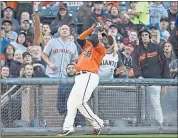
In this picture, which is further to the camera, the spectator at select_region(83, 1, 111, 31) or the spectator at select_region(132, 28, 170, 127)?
the spectator at select_region(83, 1, 111, 31)

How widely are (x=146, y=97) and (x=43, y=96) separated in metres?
1.80

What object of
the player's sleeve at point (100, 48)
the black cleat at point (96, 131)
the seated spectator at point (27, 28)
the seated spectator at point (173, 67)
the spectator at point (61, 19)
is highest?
the spectator at point (61, 19)

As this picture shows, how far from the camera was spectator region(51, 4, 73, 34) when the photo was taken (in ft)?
42.9

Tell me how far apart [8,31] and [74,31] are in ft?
4.83

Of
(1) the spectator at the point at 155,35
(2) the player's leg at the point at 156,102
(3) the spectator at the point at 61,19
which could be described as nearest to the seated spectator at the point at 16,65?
(3) the spectator at the point at 61,19

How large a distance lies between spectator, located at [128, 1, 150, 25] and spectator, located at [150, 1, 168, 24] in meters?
0.18

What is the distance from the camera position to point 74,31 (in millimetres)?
13086

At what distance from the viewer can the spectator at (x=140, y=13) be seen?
45.4 feet

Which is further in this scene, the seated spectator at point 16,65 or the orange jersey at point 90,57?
the seated spectator at point 16,65

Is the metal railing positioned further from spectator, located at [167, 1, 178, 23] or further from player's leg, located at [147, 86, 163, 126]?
spectator, located at [167, 1, 178, 23]

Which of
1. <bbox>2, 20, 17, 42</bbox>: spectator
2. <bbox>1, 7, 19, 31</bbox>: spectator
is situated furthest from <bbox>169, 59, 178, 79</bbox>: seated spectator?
<bbox>1, 7, 19, 31</bbox>: spectator

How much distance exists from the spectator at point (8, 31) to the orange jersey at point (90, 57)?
12.2 ft

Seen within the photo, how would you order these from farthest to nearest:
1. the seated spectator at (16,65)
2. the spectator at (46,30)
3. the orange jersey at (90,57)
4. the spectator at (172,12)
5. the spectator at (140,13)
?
the spectator at (172,12), the spectator at (140,13), the spectator at (46,30), the seated spectator at (16,65), the orange jersey at (90,57)

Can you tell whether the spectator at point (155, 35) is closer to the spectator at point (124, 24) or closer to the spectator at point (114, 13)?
the spectator at point (124, 24)
